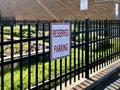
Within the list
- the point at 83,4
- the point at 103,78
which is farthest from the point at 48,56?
the point at 83,4

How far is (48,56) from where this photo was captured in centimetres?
675

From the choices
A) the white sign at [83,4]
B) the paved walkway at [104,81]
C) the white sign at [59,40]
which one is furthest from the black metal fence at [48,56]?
the white sign at [83,4]

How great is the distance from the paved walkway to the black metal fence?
0.72 feet

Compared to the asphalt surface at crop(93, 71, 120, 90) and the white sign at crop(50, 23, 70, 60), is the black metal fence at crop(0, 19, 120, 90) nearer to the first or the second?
the white sign at crop(50, 23, 70, 60)

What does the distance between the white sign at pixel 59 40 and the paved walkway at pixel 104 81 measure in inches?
31.1

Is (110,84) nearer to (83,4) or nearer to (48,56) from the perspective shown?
(48,56)

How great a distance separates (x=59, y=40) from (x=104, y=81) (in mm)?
1983

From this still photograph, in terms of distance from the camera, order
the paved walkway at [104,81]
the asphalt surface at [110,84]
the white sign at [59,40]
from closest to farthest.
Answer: the white sign at [59,40] < the paved walkway at [104,81] < the asphalt surface at [110,84]

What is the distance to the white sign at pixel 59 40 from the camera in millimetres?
5559

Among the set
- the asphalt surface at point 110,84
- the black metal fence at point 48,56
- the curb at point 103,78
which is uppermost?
the black metal fence at point 48,56

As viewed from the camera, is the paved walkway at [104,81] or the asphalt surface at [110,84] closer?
the paved walkway at [104,81]

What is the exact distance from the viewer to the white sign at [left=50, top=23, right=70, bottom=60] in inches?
219

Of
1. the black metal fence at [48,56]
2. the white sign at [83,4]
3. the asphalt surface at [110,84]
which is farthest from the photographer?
the white sign at [83,4]

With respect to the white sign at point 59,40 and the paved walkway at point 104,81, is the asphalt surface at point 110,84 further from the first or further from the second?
the white sign at point 59,40
